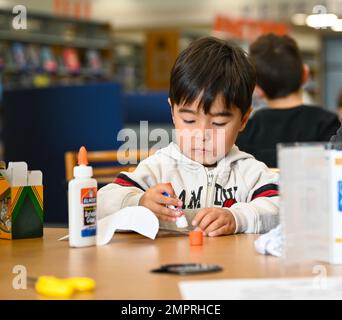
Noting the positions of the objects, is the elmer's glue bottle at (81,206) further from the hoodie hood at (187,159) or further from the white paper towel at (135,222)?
the hoodie hood at (187,159)

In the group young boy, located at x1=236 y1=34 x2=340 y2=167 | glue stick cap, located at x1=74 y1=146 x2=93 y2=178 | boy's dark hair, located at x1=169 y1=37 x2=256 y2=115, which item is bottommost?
young boy, located at x1=236 y1=34 x2=340 y2=167

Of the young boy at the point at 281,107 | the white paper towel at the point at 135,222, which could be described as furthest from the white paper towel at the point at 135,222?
the young boy at the point at 281,107

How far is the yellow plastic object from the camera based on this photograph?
2.76 feet

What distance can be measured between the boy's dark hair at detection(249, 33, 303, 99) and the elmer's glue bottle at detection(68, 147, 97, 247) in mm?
2008

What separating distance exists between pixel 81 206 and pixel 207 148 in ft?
1.46

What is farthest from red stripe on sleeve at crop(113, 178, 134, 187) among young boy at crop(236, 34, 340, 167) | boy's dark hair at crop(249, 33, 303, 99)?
boy's dark hair at crop(249, 33, 303, 99)

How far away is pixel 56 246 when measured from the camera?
124 cm

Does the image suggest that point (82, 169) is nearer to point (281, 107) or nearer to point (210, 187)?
point (210, 187)

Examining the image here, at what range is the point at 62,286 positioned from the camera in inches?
33.4

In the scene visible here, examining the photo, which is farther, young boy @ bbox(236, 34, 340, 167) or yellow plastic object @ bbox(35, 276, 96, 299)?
young boy @ bbox(236, 34, 340, 167)

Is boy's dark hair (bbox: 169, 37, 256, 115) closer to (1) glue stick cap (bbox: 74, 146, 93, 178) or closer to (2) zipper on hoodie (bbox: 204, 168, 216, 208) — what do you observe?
(2) zipper on hoodie (bbox: 204, 168, 216, 208)

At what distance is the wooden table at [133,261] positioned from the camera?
34.4 inches

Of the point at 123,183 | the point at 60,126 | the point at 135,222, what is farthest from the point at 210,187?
the point at 60,126

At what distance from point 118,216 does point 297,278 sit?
469mm
